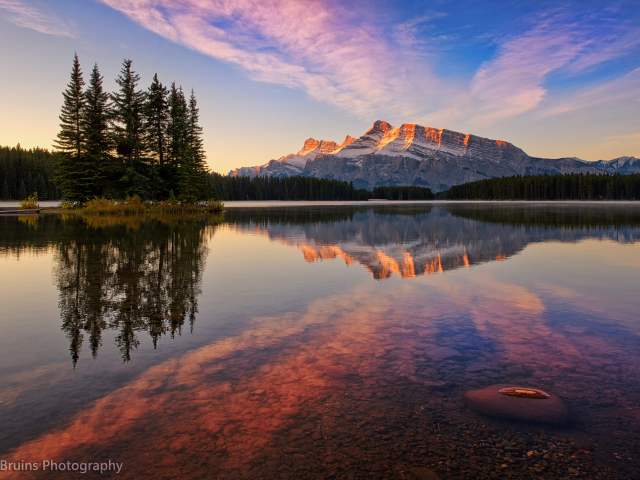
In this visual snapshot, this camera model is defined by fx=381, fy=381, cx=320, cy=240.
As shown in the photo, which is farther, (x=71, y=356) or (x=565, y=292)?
(x=565, y=292)

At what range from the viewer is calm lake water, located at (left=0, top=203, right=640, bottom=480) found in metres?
4.56

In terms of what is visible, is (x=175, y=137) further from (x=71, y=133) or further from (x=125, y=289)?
(x=125, y=289)

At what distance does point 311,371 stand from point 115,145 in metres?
63.9

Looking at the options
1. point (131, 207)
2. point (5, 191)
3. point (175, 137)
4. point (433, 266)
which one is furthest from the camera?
point (5, 191)

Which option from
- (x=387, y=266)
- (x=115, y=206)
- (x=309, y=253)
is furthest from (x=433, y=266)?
(x=115, y=206)

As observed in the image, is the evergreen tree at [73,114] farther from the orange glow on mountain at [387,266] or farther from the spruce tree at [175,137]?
the orange glow on mountain at [387,266]

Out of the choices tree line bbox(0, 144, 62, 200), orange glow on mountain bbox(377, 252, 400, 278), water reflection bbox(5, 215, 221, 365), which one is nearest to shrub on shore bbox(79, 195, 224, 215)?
water reflection bbox(5, 215, 221, 365)

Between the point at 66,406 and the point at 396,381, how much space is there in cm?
500

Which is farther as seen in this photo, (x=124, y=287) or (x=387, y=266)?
(x=387, y=266)

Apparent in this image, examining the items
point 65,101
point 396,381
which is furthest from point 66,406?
point 65,101

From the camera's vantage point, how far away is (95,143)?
58.6m

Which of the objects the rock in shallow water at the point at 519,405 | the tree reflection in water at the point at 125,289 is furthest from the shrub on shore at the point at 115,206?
the rock in shallow water at the point at 519,405

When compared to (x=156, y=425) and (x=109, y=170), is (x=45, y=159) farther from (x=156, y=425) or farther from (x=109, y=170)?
(x=156, y=425)

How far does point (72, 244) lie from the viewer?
72.9 ft
